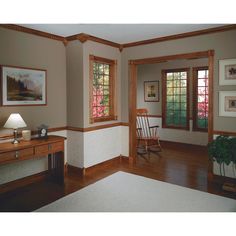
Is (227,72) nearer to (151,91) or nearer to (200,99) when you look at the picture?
(200,99)

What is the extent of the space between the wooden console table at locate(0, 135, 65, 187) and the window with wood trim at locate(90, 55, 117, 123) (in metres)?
0.93

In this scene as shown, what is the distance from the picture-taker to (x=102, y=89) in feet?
15.7

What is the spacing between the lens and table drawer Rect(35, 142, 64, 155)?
135 inches

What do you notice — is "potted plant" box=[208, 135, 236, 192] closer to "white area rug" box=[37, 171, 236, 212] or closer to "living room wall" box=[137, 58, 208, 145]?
"white area rug" box=[37, 171, 236, 212]

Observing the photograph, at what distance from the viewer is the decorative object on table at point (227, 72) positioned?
3668 millimetres

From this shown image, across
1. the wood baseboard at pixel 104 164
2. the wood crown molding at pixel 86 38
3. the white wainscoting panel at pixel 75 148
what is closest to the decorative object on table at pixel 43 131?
the white wainscoting panel at pixel 75 148

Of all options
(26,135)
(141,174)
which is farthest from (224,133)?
(26,135)

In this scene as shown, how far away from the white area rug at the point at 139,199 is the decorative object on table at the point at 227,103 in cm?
131

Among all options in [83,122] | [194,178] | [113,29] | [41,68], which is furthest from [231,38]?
[41,68]

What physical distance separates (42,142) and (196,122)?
14.3 feet

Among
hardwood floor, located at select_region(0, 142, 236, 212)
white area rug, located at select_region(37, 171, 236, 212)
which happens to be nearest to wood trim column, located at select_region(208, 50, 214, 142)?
hardwood floor, located at select_region(0, 142, 236, 212)

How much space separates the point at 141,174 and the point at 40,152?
6.01 ft

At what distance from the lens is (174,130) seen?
679 centimetres

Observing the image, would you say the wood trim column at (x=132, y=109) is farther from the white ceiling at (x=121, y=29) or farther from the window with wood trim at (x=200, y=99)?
the window with wood trim at (x=200, y=99)
